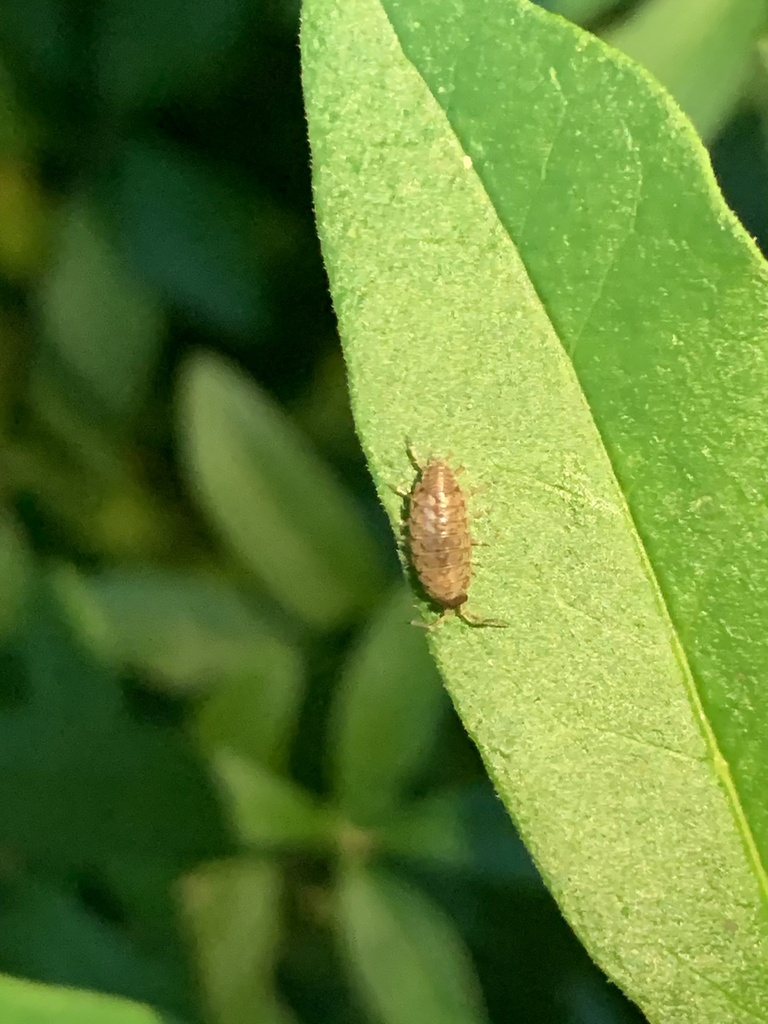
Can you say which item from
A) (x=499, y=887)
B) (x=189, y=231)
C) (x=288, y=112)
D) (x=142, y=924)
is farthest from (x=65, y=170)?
(x=499, y=887)

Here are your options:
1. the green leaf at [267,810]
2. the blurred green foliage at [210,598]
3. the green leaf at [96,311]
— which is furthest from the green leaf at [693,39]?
the green leaf at [267,810]

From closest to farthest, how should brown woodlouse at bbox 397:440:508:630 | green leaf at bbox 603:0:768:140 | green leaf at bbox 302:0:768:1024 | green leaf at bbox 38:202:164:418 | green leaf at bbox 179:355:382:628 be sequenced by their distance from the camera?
1. green leaf at bbox 302:0:768:1024
2. brown woodlouse at bbox 397:440:508:630
3. green leaf at bbox 603:0:768:140
4. green leaf at bbox 179:355:382:628
5. green leaf at bbox 38:202:164:418

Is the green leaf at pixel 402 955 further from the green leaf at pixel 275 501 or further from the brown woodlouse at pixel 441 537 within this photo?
the brown woodlouse at pixel 441 537

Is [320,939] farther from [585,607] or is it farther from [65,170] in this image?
[65,170]

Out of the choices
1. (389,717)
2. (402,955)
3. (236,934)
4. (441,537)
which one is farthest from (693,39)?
(236,934)

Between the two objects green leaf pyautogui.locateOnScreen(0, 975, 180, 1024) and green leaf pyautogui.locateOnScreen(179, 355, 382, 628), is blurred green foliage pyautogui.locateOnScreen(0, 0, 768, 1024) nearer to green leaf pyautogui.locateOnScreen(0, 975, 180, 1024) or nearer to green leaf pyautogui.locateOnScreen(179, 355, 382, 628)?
green leaf pyautogui.locateOnScreen(179, 355, 382, 628)

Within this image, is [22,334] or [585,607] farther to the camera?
[22,334]

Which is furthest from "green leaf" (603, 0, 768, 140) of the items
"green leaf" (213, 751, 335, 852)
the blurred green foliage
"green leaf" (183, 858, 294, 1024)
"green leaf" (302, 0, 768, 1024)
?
"green leaf" (183, 858, 294, 1024)
